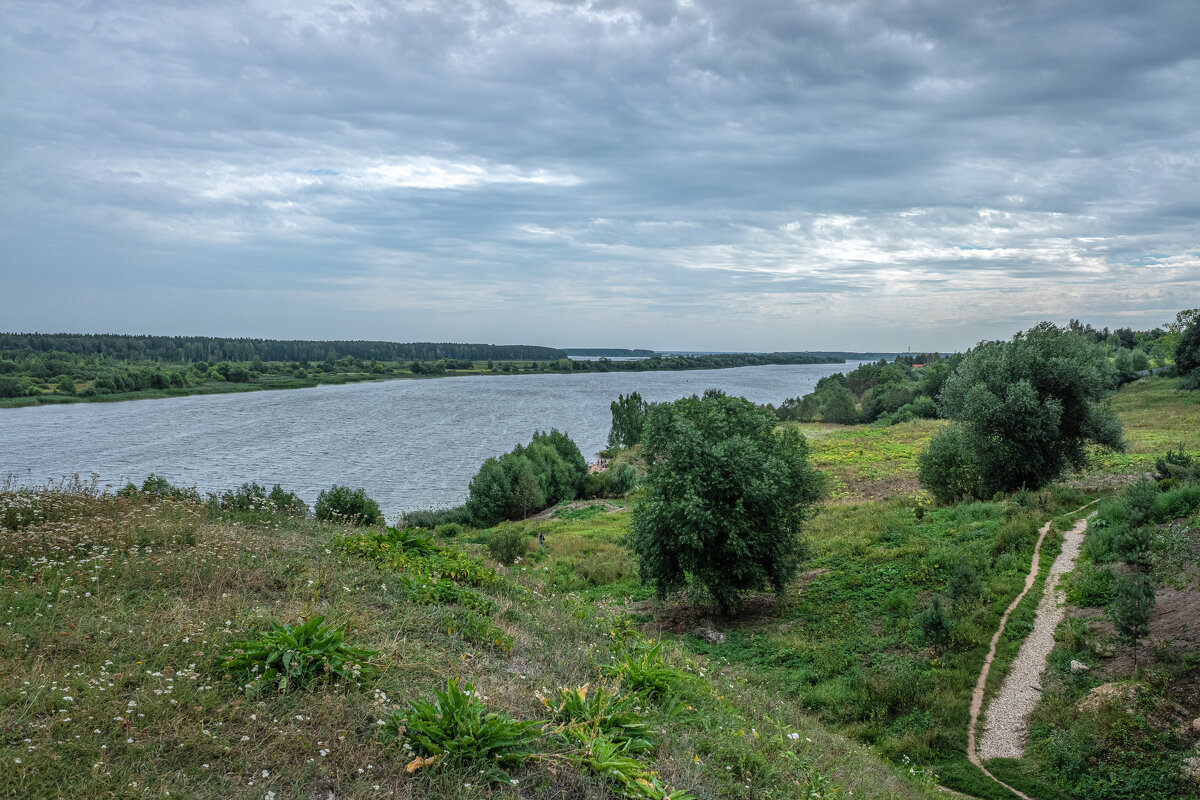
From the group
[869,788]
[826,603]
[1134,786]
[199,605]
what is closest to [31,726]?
[199,605]

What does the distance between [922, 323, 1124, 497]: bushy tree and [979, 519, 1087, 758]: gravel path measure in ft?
30.4

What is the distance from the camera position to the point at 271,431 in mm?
79938

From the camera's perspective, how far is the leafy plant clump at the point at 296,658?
18.1ft

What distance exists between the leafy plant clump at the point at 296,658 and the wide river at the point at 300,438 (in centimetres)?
1858

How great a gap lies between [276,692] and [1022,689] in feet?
43.6

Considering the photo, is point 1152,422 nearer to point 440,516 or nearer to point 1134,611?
point 1134,611

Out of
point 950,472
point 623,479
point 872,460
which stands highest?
point 950,472

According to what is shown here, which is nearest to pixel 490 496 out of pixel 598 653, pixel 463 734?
pixel 598 653

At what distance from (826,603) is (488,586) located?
1276 centimetres

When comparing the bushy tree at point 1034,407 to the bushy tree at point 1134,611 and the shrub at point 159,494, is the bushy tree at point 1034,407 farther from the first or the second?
the shrub at point 159,494

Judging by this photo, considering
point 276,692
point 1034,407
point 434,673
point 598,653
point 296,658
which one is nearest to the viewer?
point 276,692

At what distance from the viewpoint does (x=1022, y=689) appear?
1232 cm

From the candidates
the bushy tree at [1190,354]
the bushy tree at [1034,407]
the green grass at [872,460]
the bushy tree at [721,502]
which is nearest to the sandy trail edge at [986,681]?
the bushy tree at [721,502]

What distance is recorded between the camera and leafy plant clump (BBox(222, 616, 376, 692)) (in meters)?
5.51
